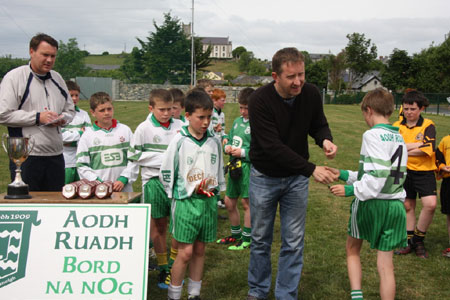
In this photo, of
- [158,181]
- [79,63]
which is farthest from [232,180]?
[79,63]

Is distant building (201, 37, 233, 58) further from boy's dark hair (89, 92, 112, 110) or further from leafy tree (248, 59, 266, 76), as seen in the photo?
boy's dark hair (89, 92, 112, 110)

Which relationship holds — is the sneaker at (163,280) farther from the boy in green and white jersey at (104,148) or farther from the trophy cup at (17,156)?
the trophy cup at (17,156)

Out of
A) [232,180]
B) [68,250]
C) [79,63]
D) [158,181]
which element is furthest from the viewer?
[79,63]

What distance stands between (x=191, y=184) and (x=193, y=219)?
31 centimetres

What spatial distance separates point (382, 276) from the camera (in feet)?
12.6

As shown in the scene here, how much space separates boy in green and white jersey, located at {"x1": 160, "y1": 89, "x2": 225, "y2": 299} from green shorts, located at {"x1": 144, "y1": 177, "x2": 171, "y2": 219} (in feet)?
1.88

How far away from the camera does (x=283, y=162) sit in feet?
12.3

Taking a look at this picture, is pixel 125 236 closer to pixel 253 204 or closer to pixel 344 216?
pixel 253 204

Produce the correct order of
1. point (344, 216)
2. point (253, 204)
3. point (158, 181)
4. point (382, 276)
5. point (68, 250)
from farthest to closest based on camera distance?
1. point (344, 216)
2. point (158, 181)
3. point (253, 204)
4. point (382, 276)
5. point (68, 250)

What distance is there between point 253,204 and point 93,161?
6.08 feet

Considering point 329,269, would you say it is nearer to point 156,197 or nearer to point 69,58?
point 156,197

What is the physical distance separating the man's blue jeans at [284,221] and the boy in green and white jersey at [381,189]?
0.42 meters

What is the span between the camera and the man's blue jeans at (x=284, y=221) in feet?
13.3

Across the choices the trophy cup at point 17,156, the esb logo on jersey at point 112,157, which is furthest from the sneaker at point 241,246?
the trophy cup at point 17,156
